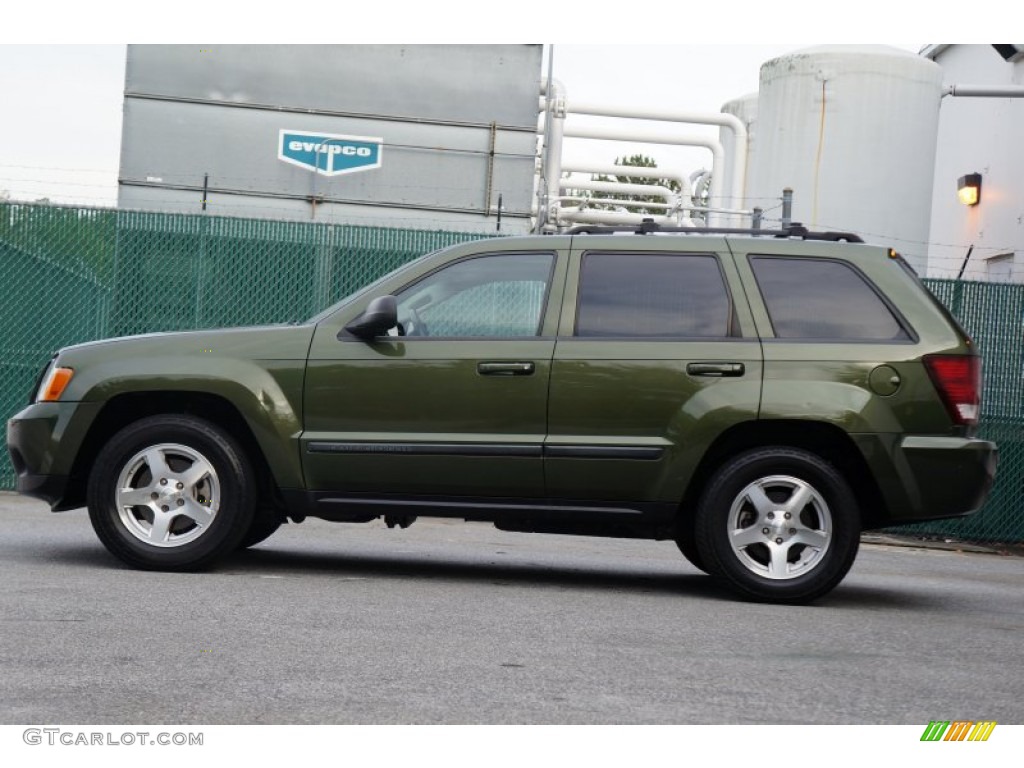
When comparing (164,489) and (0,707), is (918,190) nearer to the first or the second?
(164,489)

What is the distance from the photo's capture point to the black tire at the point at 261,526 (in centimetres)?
804

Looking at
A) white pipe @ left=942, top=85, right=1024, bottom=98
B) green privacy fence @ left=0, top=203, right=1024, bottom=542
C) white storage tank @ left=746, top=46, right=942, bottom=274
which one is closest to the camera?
green privacy fence @ left=0, top=203, right=1024, bottom=542

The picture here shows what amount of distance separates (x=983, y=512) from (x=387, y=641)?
8.00m

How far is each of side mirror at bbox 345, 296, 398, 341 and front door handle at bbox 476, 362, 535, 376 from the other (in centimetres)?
49

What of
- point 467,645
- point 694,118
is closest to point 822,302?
point 467,645

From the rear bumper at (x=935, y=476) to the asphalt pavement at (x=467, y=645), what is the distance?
0.54 m

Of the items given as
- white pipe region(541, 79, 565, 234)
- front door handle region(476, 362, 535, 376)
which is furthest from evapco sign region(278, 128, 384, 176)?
front door handle region(476, 362, 535, 376)

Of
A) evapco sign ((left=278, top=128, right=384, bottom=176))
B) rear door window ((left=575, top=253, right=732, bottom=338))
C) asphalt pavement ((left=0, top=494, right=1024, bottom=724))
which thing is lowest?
asphalt pavement ((left=0, top=494, right=1024, bottom=724))

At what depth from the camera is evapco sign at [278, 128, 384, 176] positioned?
17328mm

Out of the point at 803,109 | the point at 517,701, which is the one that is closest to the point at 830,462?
the point at 517,701
